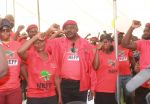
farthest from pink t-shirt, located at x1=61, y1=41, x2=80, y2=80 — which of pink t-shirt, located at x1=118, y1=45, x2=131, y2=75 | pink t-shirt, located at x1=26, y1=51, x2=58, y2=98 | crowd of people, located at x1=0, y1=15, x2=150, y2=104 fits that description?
pink t-shirt, located at x1=118, y1=45, x2=131, y2=75

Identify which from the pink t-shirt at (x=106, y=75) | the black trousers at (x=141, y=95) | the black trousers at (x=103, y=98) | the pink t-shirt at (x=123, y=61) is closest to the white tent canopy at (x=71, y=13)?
the pink t-shirt at (x=123, y=61)

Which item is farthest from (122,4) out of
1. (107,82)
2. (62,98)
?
(62,98)

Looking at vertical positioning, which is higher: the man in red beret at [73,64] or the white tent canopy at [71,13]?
the white tent canopy at [71,13]

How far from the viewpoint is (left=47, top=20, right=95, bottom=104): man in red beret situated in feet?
15.3

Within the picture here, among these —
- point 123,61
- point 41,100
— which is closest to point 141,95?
point 41,100

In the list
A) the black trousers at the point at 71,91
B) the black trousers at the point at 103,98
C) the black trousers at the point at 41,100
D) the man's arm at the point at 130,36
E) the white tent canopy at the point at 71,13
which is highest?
the white tent canopy at the point at 71,13

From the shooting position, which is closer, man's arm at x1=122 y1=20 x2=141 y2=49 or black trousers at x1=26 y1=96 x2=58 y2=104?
black trousers at x1=26 y1=96 x2=58 y2=104

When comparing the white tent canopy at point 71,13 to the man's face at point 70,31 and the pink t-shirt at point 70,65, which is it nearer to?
the man's face at point 70,31

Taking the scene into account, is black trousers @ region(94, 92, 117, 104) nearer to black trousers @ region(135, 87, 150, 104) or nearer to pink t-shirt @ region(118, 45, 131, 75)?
black trousers @ region(135, 87, 150, 104)

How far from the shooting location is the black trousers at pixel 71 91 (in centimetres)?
466

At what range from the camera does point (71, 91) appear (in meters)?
4.68

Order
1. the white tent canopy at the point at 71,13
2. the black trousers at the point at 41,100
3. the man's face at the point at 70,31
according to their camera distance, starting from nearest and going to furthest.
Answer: the black trousers at the point at 41,100
the man's face at the point at 70,31
the white tent canopy at the point at 71,13

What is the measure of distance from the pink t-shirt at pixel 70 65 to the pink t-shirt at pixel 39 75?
0.14m

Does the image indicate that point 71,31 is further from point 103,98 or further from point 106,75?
point 103,98
